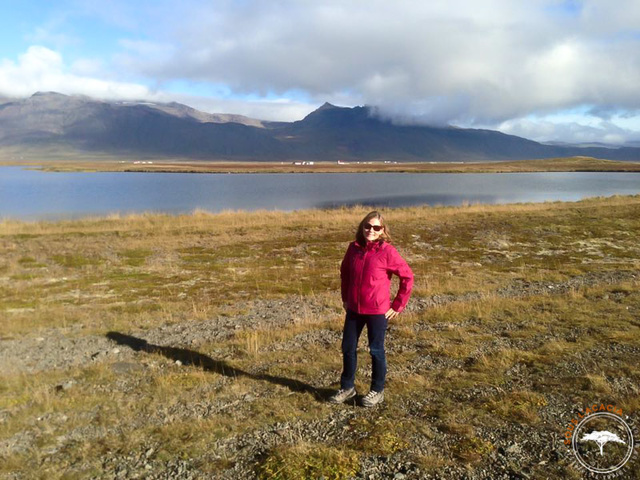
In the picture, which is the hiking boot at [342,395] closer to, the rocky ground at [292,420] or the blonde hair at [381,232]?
the rocky ground at [292,420]

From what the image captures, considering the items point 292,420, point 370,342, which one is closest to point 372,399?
point 370,342

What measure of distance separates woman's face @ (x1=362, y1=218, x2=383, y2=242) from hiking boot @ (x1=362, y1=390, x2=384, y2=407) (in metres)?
2.46

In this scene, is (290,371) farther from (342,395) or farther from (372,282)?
(372,282)

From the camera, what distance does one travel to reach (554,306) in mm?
11766

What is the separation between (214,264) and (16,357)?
11569 millimetres

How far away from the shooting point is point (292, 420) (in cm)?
616

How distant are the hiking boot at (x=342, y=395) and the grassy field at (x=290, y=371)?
214 millimetres

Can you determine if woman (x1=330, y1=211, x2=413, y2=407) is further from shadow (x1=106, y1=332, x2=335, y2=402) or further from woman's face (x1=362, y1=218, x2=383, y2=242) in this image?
shadow (x1=106, y1=332, x2=335, y2=402)

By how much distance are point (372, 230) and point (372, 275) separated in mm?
638

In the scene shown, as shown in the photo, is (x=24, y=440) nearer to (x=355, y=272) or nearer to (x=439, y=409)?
(x=355, y=272)

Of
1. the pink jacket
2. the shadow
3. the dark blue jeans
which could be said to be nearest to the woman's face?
the pink jacket

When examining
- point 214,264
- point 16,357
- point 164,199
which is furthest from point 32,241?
point 164,199

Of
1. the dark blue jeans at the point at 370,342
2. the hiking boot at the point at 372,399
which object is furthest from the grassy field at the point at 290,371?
the dark blue jeans at the point at 370,342

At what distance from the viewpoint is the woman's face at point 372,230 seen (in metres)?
5.83
